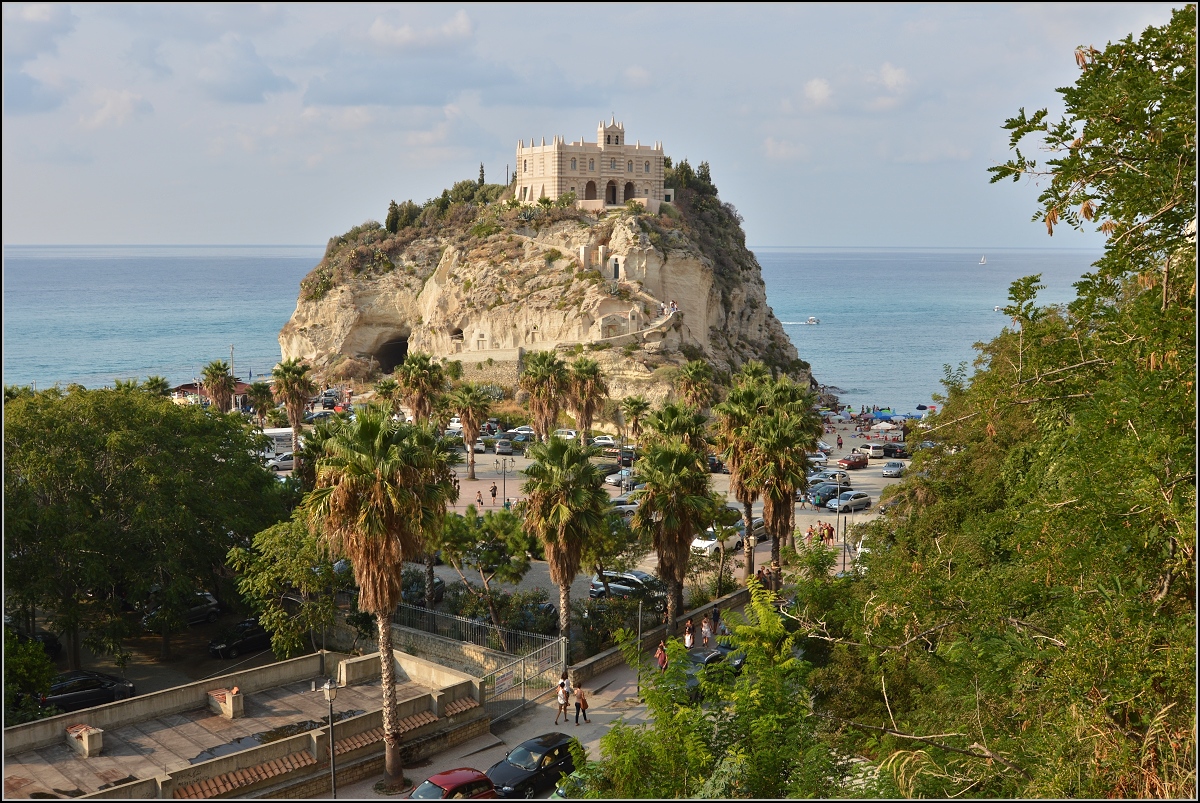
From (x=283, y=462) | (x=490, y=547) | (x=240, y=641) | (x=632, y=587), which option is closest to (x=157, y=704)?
(x=240, y=641)

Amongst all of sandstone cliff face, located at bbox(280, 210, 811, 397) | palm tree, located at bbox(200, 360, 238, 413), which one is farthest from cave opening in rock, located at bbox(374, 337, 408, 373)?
palm tree, located at bbox(200, 360, 238, 413)

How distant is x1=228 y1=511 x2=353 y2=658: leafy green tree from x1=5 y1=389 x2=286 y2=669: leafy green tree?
79.2 inches

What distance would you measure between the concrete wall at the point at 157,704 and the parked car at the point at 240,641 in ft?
11.5

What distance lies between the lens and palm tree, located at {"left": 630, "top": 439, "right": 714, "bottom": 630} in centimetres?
2594

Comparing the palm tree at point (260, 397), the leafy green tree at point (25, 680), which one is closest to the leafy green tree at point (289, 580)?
the leafy green tree at point (25, 680)

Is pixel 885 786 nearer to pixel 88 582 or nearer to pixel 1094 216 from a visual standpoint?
pixel 1094 216

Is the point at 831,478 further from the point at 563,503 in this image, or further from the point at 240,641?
the point at 240,641

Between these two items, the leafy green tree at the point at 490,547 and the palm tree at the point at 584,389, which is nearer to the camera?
the leafy green tree at the point at 490,547

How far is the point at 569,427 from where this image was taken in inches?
2687

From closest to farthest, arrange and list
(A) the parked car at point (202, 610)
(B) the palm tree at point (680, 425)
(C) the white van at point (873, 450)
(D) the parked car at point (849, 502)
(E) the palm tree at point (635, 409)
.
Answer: (A) the parked car at point (202, 610)
(B) the palm tree at point (680, 425)
(E) the palm tree at point (635, 409)
(D) the parked car at point (849, 502)
(C) the white van at point (873, 450)

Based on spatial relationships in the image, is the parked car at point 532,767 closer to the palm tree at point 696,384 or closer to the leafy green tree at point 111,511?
the leafy green tree at point 111,511

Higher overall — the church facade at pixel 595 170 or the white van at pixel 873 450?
the church facade at pixel 595 170

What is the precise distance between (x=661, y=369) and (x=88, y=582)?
52.0 m

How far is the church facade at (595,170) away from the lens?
93000 mm
